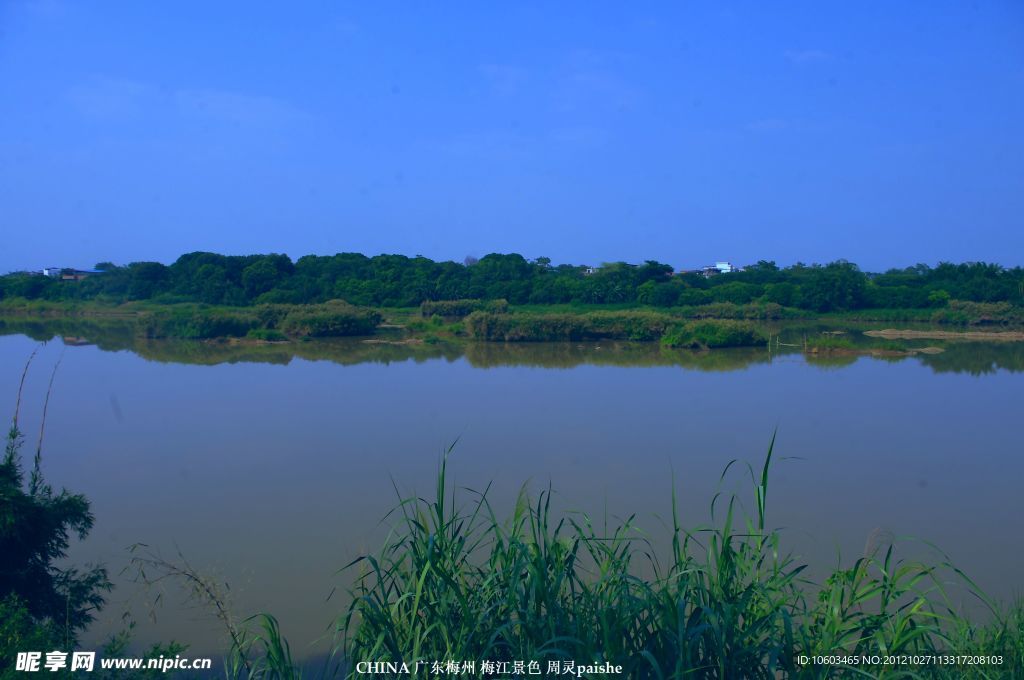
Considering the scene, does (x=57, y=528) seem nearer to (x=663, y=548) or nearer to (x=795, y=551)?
(x=663, y=548)

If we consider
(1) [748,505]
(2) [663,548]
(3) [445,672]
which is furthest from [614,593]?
(1) [748,505]

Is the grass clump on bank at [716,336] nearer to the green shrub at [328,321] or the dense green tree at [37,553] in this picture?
the green shrub at [328,321]

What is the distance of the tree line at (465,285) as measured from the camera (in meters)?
28.5

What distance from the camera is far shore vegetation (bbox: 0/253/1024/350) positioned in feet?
82.1

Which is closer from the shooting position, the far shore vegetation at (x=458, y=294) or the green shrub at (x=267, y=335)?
the green shrub at (x=267, y=335)

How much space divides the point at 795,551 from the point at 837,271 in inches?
1071

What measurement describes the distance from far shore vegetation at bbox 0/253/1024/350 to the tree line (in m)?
0.05

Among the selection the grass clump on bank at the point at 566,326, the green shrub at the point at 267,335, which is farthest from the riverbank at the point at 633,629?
the green shrub at the point at 267,335

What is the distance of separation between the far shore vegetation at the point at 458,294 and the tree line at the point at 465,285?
0.17 ft

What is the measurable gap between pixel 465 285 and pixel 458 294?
634 millimetres

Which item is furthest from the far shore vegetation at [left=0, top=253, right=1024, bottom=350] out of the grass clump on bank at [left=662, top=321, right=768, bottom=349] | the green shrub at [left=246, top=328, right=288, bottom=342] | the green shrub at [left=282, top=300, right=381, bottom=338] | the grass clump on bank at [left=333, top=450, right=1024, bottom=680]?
the grass clump on bank at [left=333, top=450, right=1024, bottom=680]

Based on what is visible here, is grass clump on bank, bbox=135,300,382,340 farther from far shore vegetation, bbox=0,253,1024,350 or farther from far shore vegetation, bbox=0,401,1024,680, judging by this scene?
far shore vegetation, bbox=0,401,1024,680

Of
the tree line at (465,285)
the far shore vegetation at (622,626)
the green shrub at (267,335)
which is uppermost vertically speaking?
the tree line at (465,285)

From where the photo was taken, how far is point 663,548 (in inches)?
223
